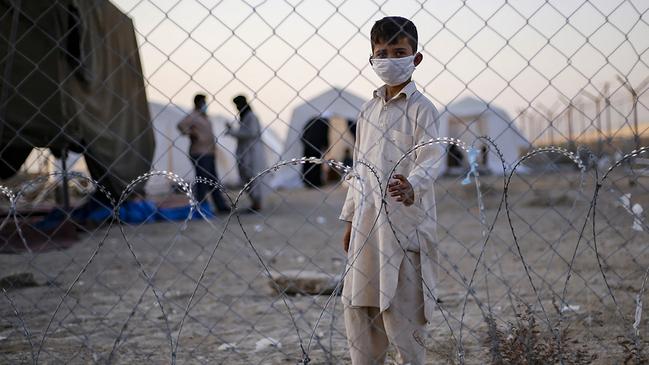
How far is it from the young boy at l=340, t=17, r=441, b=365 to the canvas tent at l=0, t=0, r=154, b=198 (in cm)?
299

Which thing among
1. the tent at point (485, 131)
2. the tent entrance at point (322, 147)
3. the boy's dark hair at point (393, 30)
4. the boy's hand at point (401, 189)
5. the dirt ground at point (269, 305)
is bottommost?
the dirt ground at point (269, 305)

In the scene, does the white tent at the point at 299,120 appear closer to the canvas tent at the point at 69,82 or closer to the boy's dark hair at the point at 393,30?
the canvas tent at the point at 69,82

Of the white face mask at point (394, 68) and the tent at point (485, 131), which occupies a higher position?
the tent at point (485, 131)

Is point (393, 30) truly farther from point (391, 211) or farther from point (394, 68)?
point (391, 211)

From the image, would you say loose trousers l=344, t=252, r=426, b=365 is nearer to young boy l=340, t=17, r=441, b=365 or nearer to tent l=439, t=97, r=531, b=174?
young boy l=340, t=17, r=441, b=365

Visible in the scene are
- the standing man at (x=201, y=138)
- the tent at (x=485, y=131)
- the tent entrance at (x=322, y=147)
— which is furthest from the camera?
the tent at (x=485, y=131)

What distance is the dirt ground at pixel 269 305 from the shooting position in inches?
106

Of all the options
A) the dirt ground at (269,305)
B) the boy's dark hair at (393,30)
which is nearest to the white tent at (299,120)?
the dirt ground at (269,305)

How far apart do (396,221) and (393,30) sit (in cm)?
58

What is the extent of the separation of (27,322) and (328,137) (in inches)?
651

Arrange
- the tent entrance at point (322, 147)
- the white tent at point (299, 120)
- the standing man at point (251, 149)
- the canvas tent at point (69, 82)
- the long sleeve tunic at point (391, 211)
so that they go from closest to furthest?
1. the long sleeve tunic at point (391, 211)
2. the canvas tent at point (69, 82)
3. the standing man at point (251, 149)
4. the tent entrance at point (322, 147)
5. the white tent at point (299, 120)

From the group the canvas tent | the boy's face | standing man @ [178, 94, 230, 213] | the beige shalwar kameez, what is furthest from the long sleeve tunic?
standing man @ [178, 94, 230, 213]

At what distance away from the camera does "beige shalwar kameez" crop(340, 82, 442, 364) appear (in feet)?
7.19

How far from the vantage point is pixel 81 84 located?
6.31 m
